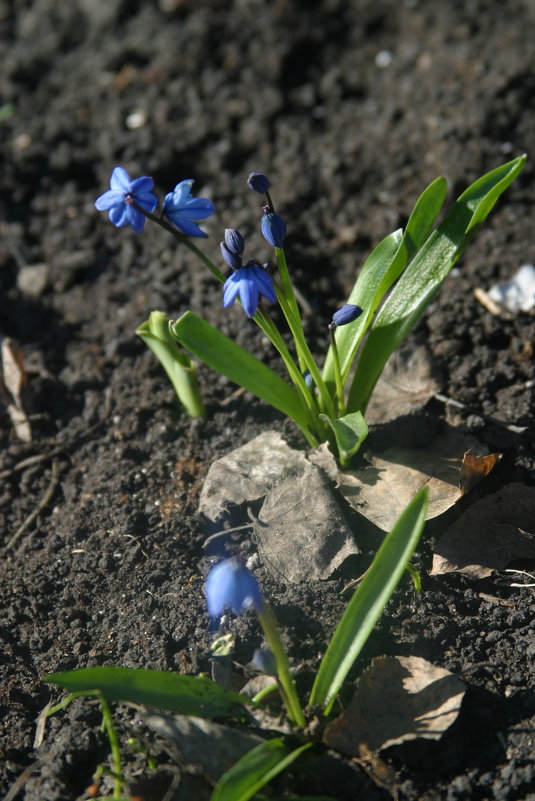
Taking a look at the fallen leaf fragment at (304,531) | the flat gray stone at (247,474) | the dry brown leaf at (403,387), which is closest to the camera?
the fallen leaf fragment at (304,531)

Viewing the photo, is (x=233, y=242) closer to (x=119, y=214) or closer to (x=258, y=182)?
(x=258, y=182)

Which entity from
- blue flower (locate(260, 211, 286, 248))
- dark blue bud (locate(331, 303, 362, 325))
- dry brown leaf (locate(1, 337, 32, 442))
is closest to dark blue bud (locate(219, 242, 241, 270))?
blue flower (locate(260, 211, 286, 248))

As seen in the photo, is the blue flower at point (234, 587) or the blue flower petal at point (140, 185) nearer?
the blue flower at point (234, 587)

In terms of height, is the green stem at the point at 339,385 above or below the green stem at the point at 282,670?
above

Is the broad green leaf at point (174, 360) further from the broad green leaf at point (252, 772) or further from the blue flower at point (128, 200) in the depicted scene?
the broad green leaf at point (252, 772)

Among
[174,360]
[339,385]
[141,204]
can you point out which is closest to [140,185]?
[141,204]

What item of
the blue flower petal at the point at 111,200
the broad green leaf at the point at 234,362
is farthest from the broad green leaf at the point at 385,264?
the blue flower petal at the point at 111,200

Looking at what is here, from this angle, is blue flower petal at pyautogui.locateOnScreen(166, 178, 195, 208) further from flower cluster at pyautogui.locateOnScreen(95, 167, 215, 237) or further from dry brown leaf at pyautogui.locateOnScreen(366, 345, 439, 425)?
dry brown leaf at pyautogui.locateOnScreen(366, 345, 439, 425)

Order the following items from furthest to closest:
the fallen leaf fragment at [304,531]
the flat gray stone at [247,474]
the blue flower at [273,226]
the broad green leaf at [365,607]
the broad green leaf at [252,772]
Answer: the flat gray stone at [247,474] < the fallen leaf fragment at [304,531] < the blue flower at [273,226] < the broad green leaf at [365,607] < the broad green leaf at [252,772]
